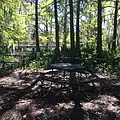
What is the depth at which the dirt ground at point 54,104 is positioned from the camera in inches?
252

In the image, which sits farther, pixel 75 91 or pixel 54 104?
pixel 75 91

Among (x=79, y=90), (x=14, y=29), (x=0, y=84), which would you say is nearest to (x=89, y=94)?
(x=79, y=90)

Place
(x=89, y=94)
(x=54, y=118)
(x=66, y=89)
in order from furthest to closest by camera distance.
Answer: (x=66, y=89)
(x=89, y=94)
(x=54, y=118)

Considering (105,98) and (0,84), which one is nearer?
(105,98)

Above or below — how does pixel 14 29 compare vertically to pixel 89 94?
above

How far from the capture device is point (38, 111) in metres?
6.83

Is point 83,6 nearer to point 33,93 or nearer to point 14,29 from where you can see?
point 14,29

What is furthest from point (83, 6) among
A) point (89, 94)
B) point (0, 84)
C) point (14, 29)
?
point (89, 94)

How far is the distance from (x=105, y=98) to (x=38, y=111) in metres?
2.27

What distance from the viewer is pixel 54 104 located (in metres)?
7.51

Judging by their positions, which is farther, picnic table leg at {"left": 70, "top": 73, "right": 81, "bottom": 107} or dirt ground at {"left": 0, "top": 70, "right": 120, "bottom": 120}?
picnic table leg at {"left": 70, "top": 73, "right": 81, "bottom": 107}

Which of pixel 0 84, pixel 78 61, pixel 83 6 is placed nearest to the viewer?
pixel 0 84

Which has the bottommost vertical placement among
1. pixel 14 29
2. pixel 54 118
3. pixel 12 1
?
pixel 54 118

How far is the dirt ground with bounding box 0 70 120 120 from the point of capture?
21.0ft
